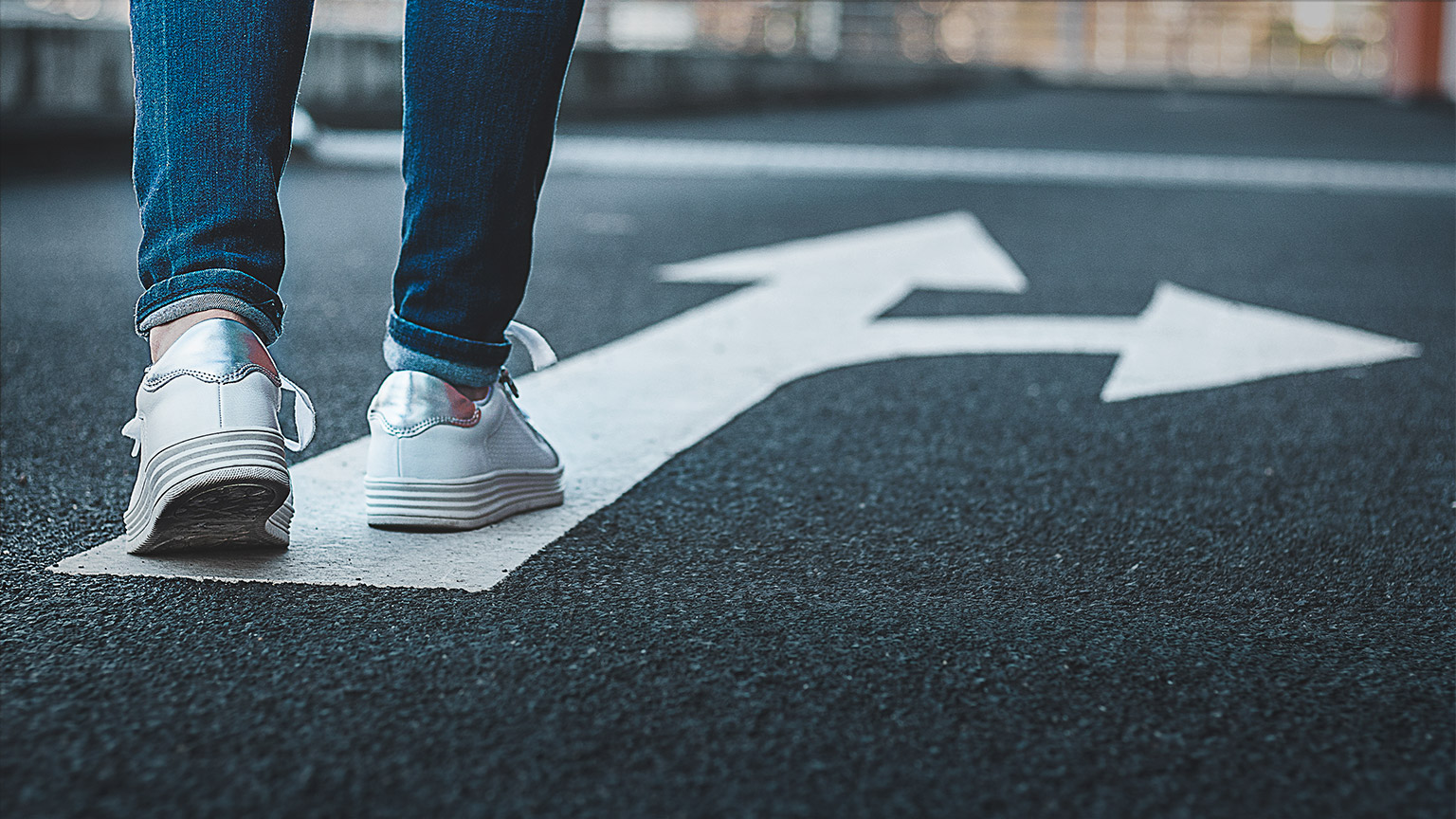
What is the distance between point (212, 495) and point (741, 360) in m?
1.30

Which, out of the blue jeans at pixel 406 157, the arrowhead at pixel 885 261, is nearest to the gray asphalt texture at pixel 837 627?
the blue jeans at pixel 406 157

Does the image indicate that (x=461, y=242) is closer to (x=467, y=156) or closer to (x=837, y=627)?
(x=467, y=156)

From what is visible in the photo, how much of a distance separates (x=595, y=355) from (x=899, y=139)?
250 inches

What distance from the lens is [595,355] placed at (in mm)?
2486

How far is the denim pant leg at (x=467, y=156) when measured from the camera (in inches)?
55.7

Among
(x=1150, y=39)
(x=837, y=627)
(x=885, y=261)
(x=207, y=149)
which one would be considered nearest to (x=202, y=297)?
(x=207, y=149)

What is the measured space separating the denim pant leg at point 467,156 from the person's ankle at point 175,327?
19 cm

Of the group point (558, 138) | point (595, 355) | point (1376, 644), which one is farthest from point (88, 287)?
point (558, 138)

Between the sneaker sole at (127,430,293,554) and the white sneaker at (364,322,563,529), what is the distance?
0.14 metres

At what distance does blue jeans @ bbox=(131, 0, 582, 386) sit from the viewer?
4.27ft

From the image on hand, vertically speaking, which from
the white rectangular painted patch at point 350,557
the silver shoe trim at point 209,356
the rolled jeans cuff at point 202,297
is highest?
the rolled jeans cuff at point 202,297

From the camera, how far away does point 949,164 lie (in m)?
6.78

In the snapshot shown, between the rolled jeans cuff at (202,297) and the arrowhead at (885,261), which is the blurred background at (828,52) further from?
the rolled jeans cuff at (202,297)

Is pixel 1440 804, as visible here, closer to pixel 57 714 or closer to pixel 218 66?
pixel 57 714
